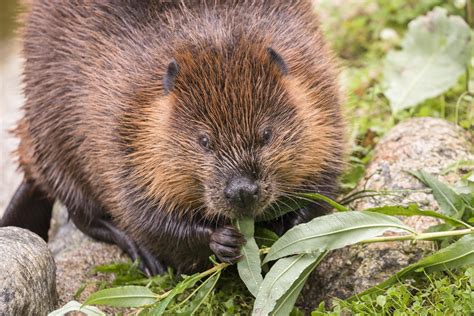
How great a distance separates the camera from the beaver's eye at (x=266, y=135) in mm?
3623

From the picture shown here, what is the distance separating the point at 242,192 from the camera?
3.45m

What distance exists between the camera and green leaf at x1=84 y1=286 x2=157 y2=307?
347 cm

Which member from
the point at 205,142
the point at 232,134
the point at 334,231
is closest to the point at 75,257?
the point at 205,142

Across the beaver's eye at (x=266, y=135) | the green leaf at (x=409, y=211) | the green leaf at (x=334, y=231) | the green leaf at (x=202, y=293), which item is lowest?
the green leaf at (x=202, y=293)

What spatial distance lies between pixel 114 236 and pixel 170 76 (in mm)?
1415

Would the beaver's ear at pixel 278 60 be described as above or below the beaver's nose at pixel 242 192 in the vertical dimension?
above

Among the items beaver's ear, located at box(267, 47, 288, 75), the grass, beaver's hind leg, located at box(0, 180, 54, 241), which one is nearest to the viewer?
the grass

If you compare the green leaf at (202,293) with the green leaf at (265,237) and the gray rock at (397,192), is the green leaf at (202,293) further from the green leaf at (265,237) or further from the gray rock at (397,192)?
the gray rock at (397,192)

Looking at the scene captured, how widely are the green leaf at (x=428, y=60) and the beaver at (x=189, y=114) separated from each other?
1.14m

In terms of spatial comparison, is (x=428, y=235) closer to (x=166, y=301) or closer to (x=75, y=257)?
(x=166, y=301)

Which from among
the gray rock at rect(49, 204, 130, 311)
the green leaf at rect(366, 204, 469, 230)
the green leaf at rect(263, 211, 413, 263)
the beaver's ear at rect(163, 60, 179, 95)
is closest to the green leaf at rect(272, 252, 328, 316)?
the green leaf at rect(263, 211, 413, 263)

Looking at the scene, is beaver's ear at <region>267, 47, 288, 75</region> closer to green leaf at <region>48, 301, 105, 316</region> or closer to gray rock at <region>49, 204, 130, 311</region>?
green leaf at <region>48, 301, 105, 316</region>

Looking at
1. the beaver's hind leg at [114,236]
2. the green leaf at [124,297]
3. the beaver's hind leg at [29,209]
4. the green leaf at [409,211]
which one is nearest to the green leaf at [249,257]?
the green leaf at [124,297]

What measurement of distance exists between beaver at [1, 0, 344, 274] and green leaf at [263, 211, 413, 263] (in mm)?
202
